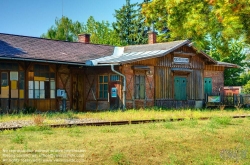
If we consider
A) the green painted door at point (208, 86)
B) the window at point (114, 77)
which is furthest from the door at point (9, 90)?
the green painted door at point (208, 86)

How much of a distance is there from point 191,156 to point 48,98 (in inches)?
565

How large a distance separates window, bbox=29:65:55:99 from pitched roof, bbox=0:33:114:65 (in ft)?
2.66

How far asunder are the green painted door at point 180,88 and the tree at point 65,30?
28.6 metres

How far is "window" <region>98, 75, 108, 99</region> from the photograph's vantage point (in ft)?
80.0

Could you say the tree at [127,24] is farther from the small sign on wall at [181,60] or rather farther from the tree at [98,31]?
the small sign on wall at [181,60]

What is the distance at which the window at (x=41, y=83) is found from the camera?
→ 2214 centimetres

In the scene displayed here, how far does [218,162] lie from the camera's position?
9336mm

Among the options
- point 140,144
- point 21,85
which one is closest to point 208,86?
point 21,85

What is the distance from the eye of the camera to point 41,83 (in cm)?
2255

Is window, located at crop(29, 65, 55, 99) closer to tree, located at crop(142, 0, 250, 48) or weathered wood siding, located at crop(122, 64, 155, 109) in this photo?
weathered wood siding, located at crop(122, 64, 155, 109)

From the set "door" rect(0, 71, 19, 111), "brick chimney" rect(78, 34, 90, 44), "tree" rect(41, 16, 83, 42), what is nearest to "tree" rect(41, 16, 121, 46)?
"tree" rect(41, 16, 83, 42)

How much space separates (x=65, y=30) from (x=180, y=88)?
30.7 metres

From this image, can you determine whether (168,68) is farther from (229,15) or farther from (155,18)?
(229,15)

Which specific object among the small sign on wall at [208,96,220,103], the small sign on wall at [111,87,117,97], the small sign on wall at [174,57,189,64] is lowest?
the small sign on wall at [208,96,220,103]
